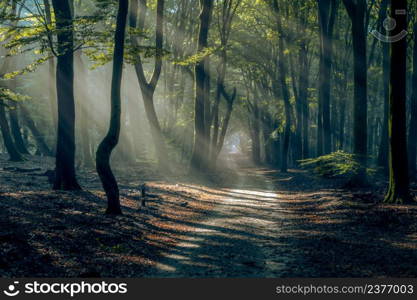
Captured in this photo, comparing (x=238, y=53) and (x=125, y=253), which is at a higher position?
(x=238, y=53)

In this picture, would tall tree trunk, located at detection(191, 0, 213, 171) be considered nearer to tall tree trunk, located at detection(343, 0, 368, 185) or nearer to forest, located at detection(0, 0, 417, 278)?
forest, located at detection(0, 0, 417, 278)

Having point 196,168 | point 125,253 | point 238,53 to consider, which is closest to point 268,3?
point 238,53

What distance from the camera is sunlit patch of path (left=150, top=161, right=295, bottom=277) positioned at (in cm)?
818

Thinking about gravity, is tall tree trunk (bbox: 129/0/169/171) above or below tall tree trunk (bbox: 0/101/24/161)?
above

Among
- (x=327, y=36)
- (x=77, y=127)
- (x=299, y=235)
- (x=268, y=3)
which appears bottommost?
(x=299, y=235)

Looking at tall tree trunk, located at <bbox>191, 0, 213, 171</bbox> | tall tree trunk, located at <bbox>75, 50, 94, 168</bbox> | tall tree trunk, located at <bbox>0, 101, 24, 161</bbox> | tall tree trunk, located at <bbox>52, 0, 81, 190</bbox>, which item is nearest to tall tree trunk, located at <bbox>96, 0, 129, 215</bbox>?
tall tree trunk, located at <bbox>52, 0, 81, 190</bbox>

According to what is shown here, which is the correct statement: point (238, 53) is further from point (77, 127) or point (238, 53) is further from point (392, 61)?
point (392, 61)

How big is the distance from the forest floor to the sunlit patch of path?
0.07 feet

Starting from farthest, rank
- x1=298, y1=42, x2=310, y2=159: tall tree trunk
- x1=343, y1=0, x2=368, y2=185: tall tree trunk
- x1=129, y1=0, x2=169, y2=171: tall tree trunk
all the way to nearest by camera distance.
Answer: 1. x1=298, y1=42, x2=310, y2=159: tall tree trunk
2. x1=129, y1=0, x2=169, y2=171: tall tree trunk
3. x1=343, y1=0, x2=368, y2=185: tall tree trunk

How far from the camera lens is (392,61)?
48.4 ft

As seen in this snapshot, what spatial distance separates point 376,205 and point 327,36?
15991mm

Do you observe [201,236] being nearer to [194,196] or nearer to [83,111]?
[194,196]

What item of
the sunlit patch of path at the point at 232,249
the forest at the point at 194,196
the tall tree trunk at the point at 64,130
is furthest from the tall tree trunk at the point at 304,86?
the tall tree trunk at the point at 64,130

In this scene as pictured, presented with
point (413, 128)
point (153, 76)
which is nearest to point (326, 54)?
point (413, 128)
